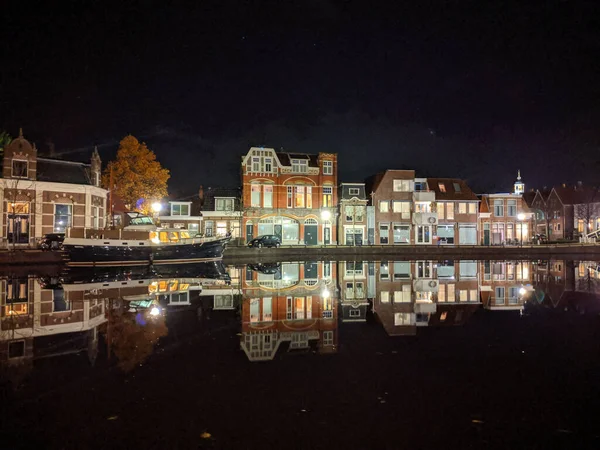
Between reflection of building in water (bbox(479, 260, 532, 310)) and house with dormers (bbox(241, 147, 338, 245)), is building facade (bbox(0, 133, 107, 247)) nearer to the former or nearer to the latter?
house with dormers (bbox(241, 147, 338, 245))

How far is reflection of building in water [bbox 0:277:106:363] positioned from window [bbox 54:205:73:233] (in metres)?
22.5

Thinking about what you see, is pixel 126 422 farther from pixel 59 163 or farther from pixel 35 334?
pixel 59 163

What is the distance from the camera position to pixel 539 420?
4586 mm

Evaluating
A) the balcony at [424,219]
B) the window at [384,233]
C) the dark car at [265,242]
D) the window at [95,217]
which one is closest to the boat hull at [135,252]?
the dark car at [265,242]

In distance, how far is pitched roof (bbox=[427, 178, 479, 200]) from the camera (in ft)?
189

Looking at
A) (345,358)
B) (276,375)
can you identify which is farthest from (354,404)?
(345,358)

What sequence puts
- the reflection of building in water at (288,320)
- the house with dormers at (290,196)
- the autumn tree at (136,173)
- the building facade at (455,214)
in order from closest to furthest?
the reflection of building in water at (288,320), the autumn tree at (136,173), the house with dormers at (290,196), the building facade at (455,214)

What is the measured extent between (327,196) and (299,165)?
5261mm

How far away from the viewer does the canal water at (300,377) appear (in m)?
4.30

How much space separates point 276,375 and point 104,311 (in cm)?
754

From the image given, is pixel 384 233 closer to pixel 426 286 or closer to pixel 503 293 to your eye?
pixel 426 286

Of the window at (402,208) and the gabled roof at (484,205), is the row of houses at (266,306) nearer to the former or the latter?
the window at (402,208)

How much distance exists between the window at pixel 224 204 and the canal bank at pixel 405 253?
13.2 m

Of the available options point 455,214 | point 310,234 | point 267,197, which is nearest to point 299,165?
point 267,197
